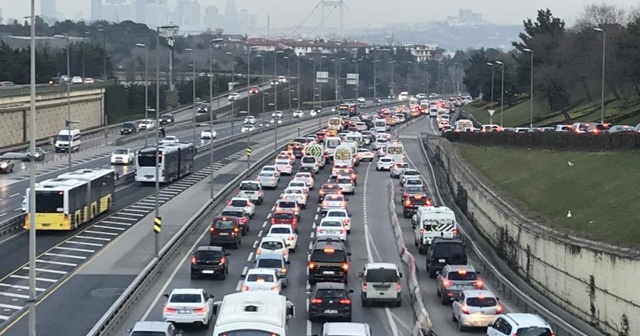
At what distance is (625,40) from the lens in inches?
3302

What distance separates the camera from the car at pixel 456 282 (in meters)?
38.6

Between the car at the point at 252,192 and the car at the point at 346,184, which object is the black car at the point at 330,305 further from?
the car at the point at 346,184

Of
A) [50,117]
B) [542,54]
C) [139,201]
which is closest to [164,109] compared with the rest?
[50,117]

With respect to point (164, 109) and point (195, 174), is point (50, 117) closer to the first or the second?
point (195, 174)

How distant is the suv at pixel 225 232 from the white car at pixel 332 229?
3515mm

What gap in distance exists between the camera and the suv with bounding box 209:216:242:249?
164ft

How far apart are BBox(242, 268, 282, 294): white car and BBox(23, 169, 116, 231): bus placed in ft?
46.6

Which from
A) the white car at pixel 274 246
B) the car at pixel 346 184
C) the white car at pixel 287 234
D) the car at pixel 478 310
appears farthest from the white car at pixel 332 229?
the car at pixel 346 184

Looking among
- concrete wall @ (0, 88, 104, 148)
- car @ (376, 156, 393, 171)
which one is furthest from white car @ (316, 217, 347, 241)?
concrete wall @ (0, 88, 104, 148)

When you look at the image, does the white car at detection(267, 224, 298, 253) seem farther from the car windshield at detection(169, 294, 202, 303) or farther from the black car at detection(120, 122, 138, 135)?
the black car at detection(120, 122, 138, 135)

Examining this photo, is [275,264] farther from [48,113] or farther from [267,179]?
[48,113]

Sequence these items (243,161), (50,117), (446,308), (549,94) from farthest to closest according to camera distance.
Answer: (50,117) → (549,94) → (243,161) → (446,308)

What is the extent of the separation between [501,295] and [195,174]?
43.3 metres

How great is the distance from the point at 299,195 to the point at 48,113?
163 feet
